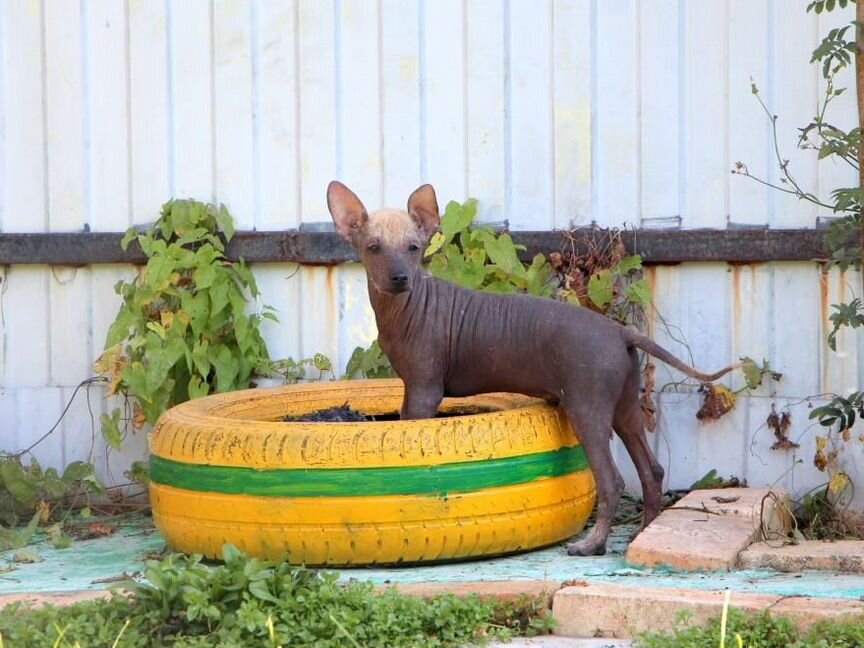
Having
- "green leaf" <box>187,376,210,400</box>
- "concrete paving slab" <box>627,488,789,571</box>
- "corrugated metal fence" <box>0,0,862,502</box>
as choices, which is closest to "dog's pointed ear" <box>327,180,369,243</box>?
"corrugated metal fence" <box>0,0,862,502</box>

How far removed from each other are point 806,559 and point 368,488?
1.63 m

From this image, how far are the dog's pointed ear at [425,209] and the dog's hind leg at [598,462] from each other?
93 centimetres

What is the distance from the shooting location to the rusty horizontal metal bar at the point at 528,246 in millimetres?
6457

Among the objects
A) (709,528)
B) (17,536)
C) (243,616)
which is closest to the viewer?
(243,616)

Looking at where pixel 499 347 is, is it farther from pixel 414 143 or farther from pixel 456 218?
pixel 414 143

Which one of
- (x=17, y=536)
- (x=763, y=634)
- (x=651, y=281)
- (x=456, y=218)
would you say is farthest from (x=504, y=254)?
(x=763, y=634)

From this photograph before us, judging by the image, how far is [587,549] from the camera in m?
5.58

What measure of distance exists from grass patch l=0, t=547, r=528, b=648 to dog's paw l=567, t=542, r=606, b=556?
3.88 feet

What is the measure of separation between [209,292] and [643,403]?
2215mm

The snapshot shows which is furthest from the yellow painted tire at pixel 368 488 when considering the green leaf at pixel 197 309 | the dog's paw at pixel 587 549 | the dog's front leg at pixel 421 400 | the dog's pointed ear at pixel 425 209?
the green leaf at pixel 197 309

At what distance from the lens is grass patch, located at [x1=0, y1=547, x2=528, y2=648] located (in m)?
4.16

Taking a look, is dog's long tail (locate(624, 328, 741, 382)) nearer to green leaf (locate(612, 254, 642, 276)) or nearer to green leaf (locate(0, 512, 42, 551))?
green leaf (locate(612, 254, 642, 276))

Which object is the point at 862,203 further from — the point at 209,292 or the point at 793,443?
the point at 209,292

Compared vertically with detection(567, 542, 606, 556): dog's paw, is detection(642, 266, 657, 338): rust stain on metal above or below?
above
